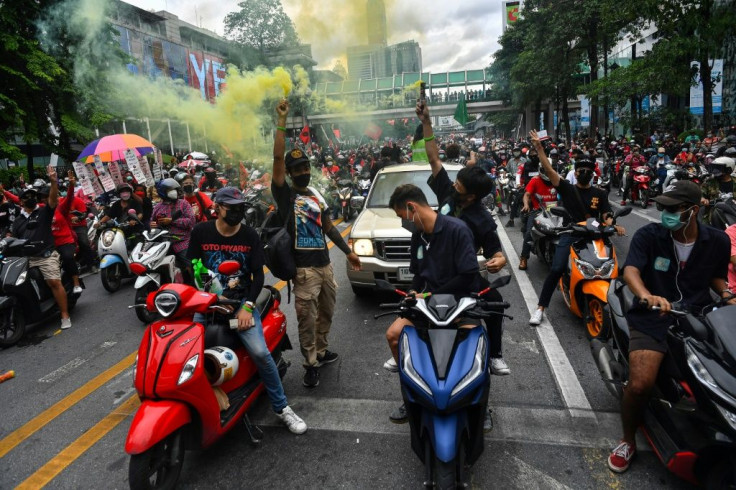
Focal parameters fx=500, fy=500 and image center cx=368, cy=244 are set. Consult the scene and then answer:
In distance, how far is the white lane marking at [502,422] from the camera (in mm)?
3371

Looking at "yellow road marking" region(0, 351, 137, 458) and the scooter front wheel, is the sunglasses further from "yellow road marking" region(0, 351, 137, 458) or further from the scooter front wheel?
"yellow road marking" region(0, 351, 137, 458)

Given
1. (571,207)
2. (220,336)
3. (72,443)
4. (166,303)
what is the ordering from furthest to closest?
(571,207)
(72,443)
(220,336)
(166,303)

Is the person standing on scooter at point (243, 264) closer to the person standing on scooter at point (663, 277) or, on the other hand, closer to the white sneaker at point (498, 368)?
the white sneaker at point (498, 368)

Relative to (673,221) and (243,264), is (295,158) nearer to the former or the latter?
(243,264)

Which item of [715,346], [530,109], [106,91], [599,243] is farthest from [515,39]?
[715,346]

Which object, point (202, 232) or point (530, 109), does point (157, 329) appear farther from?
Answer: point (530, 109)

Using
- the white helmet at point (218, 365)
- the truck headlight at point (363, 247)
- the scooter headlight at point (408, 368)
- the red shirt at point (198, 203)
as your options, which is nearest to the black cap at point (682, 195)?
the scooter headlight at point (408, 368)

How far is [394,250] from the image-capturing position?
19.9 feet

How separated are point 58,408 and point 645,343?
453 cm

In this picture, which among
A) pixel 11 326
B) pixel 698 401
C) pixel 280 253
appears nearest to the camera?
pixel 698 401

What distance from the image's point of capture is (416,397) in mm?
2719

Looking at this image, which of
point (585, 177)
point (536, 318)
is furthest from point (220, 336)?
point (585, 177)

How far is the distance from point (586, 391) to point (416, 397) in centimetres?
196

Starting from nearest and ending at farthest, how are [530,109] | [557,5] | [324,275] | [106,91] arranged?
[324,275] → [106,91] → [557,5] → [530,109]
